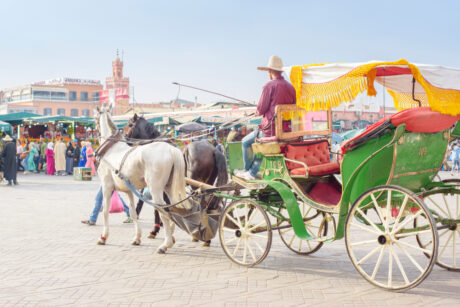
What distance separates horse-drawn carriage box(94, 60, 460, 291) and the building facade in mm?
84704

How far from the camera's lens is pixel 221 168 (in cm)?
811

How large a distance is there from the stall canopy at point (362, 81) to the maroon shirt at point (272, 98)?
610mm

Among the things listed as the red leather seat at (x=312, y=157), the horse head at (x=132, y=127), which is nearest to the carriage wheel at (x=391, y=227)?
the red leather seat at (x=312, y=157)

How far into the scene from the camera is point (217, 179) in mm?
8141

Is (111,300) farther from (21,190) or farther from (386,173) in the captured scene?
(21,190)

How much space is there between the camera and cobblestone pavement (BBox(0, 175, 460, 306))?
4.93 m

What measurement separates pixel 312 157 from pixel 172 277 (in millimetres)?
2136

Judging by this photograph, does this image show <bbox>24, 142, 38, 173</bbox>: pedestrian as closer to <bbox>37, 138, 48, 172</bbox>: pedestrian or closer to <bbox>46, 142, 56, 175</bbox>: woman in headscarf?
<bbox>37, 138, 48, 172</bbox>: pedestrian

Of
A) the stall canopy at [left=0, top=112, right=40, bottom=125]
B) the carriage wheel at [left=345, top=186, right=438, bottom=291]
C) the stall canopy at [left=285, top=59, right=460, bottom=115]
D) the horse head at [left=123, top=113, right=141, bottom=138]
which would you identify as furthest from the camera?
the stall canopy at [left=0, top=112, right=40, bottom=125]

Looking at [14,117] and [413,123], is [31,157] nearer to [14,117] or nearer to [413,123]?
[14,117]

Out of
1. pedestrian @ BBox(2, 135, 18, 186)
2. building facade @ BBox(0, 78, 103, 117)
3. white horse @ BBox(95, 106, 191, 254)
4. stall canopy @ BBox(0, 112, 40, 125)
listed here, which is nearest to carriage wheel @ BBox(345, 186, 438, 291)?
white horse @ BBox(95, 106, 191, 254)

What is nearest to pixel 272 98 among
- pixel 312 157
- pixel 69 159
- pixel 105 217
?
pixel 312 157

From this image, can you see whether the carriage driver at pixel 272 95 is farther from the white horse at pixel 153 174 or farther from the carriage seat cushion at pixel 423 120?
the carriage seat cushion at pixel 423 120

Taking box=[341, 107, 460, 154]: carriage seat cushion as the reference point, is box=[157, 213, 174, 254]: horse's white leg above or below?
below
